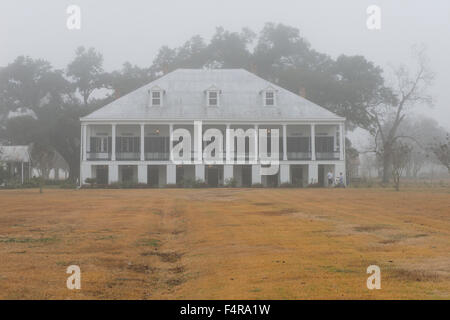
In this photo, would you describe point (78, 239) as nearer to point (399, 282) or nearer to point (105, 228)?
point (105, 228)

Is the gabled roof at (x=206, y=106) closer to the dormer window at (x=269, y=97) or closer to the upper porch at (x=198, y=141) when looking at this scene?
the dormer window at (x=269, y=97)

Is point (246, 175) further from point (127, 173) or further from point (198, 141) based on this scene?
point (127, 173)

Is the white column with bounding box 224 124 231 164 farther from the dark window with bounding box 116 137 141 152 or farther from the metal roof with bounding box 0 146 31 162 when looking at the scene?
the metal roof with bounding box 0 146 31 162

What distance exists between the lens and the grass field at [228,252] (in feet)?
31.8

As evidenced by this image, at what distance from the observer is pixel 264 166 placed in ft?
163

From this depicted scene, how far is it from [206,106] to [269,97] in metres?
5.81

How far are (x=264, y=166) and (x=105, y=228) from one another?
106 feet

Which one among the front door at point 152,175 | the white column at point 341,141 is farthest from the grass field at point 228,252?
the front door at point 152,175

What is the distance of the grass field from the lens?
9680 mm

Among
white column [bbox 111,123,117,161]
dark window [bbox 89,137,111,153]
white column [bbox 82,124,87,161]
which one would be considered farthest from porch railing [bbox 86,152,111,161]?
dark window [bbox 89,137,111,153]

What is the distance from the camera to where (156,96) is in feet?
168

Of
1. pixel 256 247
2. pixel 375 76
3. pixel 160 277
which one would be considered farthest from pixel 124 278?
pixel 375 76

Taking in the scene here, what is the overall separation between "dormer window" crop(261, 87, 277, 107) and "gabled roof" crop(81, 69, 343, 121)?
0.40 metres

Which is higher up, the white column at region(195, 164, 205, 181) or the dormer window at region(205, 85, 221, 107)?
the dormer window at region(205, 85, 221, 107)
